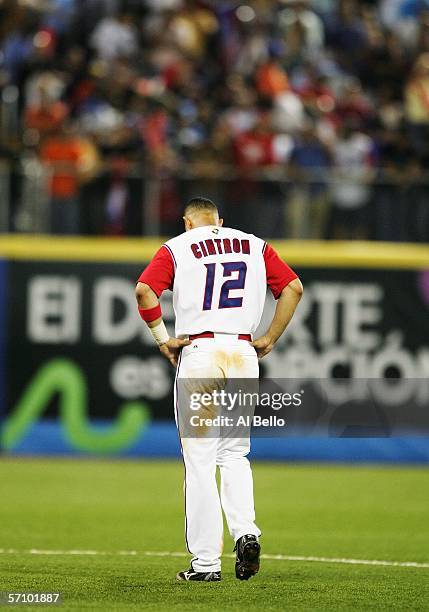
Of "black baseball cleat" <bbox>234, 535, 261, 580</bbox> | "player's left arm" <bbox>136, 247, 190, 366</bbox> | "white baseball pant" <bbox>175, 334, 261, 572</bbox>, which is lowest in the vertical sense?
"black baseball cleat" <bbox>234, 535, 261, 580</bbox>

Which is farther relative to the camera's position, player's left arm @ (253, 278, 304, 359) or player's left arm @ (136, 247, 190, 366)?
player's left arm @ (253, 278, 304, 359)

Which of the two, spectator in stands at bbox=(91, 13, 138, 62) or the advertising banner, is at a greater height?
spectator in stands at bbox=(91, 13, 138, 62)

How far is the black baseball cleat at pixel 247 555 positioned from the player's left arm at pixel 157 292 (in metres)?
1.21

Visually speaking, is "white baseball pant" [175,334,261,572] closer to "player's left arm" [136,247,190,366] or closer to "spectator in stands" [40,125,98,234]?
"player's left arm" [136,247,190,366]

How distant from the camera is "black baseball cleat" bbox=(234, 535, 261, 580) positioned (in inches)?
307

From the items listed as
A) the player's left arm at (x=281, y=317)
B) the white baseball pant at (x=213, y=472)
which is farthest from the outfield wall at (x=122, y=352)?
the white baseball pant at (x=213, y=472)

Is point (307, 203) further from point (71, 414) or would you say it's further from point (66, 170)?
point (71, 414)

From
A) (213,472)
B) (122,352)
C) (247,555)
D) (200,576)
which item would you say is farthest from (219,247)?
(122,352)

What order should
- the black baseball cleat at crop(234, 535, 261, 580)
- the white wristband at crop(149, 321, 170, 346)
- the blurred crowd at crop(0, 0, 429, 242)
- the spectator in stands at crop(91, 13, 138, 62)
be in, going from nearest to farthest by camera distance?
1. the black baseball cleat at crop(234, 535, 261, 580)
2. the white wristband at crop(149, 321, 170, 346)
3. the blurred crowd at crop(0, 0, 429, 242)
4. the spectator in stands at crop(91, 13, 138, 62)

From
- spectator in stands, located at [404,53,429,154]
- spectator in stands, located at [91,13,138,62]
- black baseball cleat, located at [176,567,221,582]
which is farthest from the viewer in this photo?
spectator in stands, located at [91,13,138,62]

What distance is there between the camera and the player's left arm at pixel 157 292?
805 centimetres

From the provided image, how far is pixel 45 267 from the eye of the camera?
16.5 metres

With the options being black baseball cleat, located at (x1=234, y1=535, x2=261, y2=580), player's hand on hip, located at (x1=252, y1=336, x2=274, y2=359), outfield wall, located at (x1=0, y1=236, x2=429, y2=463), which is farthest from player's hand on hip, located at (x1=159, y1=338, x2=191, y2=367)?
outfield wall, located at (x1=0, y1=236, x2=429, y2=463)

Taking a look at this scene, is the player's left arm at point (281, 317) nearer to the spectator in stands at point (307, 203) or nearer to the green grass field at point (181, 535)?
the green grass field at point (181, 535)
